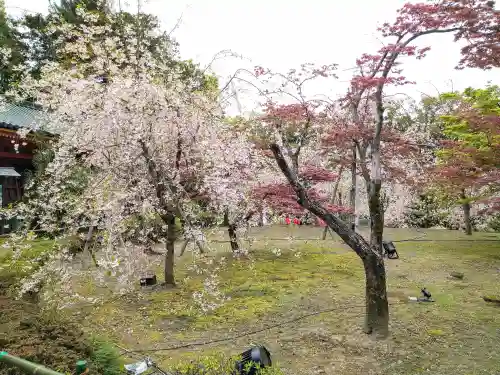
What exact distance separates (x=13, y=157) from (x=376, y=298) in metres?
15.1

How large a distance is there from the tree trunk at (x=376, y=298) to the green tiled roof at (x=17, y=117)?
12.3 m

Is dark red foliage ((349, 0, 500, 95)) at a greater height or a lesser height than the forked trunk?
greater

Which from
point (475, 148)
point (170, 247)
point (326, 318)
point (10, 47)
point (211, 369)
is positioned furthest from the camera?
point (10, 47)

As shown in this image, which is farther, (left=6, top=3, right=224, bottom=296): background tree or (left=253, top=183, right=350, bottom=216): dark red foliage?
(left=253, top=183, right=350, bottom=216): dark red foliage

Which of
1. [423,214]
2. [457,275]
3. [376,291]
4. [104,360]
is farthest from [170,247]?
[423,214]

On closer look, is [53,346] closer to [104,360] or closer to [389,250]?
[104,360]

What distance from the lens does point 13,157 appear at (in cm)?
1541

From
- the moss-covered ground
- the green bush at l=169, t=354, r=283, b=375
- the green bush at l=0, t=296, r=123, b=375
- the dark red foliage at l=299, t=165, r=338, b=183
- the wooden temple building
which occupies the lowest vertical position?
the moss-covered ground

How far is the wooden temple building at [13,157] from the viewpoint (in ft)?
47.6

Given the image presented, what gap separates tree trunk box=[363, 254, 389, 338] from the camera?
6922 millimetres

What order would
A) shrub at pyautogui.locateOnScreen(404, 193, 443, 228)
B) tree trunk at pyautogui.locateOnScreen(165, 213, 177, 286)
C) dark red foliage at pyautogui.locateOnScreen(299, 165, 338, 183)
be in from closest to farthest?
1. tree trunk at pyautogui.locateOnScreen(165, 213, 177, 286)
2. dark red foliage at pyautogui.locateOnScreen(299, 165, 338, 183)
3. shrub at pyautogui.locateOnScreen(404, 193, 443, 228)

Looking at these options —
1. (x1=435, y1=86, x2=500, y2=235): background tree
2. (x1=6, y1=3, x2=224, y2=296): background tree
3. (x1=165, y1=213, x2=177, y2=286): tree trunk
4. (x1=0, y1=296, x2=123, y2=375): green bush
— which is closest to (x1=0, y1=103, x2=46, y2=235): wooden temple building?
(x1=6, y1=3, x2=224, y2=296): background tree

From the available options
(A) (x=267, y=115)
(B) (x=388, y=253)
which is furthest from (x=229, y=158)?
→ (B) (x=388, y=253)

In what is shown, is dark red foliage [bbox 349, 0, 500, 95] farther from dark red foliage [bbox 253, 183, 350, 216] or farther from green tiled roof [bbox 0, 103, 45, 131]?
green tiled roof [bbox 0, 103, 45, 131]
